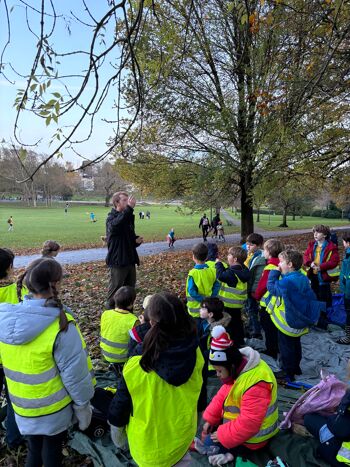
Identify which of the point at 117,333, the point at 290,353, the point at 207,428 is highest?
the point at 117,333

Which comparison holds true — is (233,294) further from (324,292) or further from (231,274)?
(324,292)

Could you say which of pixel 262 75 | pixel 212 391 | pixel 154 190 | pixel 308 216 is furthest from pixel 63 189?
pixel 212 391

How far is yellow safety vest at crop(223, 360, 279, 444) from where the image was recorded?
2475 mm

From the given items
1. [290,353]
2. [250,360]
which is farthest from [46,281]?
[290,353]

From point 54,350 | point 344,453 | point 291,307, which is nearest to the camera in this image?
point 54,350

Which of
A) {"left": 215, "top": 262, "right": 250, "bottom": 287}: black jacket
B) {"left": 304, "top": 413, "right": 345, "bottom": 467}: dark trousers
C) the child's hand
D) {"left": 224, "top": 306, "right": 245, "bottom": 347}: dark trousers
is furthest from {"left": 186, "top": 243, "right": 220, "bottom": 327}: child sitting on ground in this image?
{"left": 304, "top": 413, "right": 345, "bottom": 467}: dark trousers

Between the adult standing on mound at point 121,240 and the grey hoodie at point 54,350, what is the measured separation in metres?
2.67

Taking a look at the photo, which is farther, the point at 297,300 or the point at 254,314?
the point at 254,314

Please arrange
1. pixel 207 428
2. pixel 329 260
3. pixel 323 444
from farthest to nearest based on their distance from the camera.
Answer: pixel 329 260 → pixel 207 428 → pixel 323 444

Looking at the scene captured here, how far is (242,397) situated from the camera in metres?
2.50

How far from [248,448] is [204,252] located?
7.55ft

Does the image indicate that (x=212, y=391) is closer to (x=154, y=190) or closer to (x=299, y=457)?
Result: (x=299, y=457)

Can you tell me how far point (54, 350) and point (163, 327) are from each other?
76 centimetres

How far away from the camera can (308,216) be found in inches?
2515
